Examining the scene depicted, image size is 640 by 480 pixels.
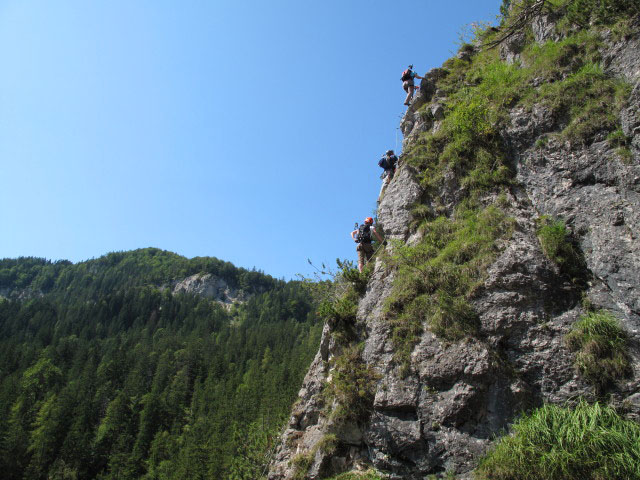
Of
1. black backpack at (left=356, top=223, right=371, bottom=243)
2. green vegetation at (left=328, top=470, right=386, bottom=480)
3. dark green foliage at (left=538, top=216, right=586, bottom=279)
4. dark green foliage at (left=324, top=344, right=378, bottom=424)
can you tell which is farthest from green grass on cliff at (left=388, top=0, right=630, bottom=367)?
green vegetation at (left=328, top=470, right=386, bottom=480)

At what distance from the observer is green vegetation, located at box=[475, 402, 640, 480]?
6.11 m

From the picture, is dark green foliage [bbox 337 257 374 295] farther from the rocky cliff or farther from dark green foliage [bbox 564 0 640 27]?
dark green foliage [bbox 564 0 640 27]

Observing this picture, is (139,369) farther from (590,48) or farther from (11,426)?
(590,48)

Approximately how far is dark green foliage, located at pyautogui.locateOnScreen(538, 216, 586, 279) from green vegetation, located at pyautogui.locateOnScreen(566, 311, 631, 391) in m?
1.12

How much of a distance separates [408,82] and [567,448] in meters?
15.2

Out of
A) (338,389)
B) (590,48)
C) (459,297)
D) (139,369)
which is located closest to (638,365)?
(459,297)

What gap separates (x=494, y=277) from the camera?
9.06 meters

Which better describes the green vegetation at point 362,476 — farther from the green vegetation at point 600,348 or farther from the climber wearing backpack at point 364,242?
the climber wearing backpack at point 364,242

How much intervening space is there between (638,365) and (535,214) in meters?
4.08

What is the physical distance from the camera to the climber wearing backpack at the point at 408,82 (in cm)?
1748

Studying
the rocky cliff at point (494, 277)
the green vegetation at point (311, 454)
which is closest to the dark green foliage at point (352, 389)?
the rocky cliff at point (494, 277)

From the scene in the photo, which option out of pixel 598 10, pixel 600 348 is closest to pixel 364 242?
pixel 600 348

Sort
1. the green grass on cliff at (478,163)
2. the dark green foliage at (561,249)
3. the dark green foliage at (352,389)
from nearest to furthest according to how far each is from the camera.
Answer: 1. the dark green foliage at (561,249)
2. the green grass on cliff at (478,163)
3. the dark green foliage at (352,389)

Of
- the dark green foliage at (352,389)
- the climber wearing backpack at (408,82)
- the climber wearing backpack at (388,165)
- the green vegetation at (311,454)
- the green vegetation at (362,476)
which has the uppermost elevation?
the climber wearing backpack at (408,82)
